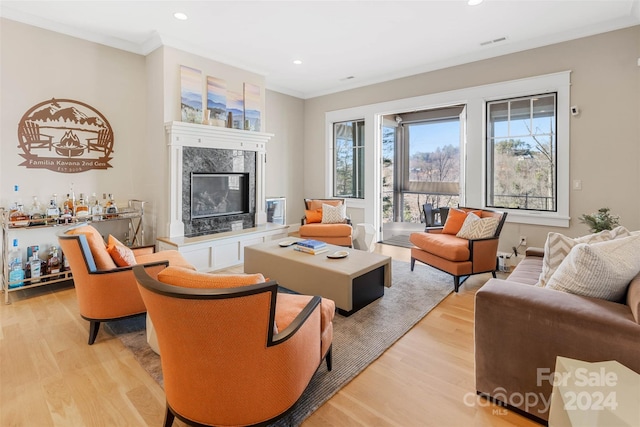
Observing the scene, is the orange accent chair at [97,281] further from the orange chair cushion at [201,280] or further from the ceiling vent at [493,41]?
the ceiling vent at [493,41]

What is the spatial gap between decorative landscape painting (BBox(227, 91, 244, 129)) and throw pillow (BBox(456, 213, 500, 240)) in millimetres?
3544

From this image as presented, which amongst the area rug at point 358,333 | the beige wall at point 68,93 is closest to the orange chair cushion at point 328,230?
the area rug at point 358,333

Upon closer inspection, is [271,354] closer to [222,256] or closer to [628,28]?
[222,256]

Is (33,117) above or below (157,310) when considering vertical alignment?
above

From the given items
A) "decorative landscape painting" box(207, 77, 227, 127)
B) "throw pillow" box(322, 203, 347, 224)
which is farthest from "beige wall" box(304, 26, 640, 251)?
"decorative landscape painting" box(207, 77, 227, 127)

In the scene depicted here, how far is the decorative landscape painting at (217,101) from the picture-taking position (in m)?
4.77

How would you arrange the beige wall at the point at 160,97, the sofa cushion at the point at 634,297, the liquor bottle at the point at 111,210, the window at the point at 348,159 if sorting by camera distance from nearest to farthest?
the sofa cushion at the point at 634,297 < the beige wall at the point at 160,97 < the liquor bottle at the point at 111,210 < the window at the point at 348,159

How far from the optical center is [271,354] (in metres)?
1.45

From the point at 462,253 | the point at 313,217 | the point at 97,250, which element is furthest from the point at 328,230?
the point at 97,250

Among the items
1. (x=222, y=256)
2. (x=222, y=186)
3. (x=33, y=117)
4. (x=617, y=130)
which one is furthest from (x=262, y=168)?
(x=617, y=130)

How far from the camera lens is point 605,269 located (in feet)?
5.44

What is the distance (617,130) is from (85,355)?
18.5 ft

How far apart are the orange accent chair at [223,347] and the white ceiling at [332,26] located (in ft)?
10.4

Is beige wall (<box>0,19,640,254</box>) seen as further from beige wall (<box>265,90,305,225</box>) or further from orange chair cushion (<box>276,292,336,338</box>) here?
orange chair cushion (<box>276,292,336,338</box>)
